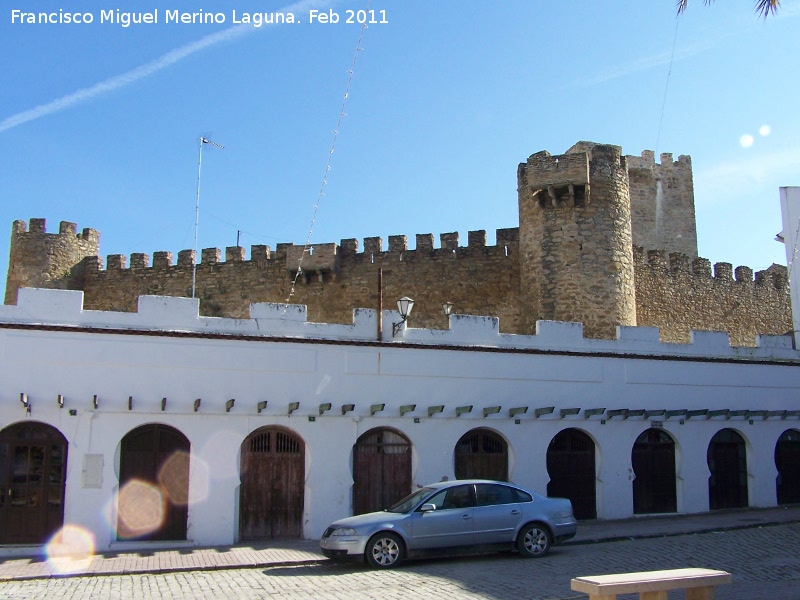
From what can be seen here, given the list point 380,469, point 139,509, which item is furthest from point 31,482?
point 380,469

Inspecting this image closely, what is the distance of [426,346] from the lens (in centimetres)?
1722

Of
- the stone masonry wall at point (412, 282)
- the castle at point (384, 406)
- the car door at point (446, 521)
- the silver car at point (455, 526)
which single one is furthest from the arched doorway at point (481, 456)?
the stone masonry wall at point (412, 282)

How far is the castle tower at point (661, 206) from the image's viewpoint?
3466 centimetres

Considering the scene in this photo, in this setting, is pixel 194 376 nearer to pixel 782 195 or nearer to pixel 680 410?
pixel 680 410

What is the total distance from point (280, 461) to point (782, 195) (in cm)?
1655

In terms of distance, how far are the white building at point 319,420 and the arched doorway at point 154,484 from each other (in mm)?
27

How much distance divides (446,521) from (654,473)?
25.3ft

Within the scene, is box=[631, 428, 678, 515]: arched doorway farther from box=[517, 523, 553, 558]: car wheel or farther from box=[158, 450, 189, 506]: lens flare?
box=[158, 450, 189, 506]: lens flare

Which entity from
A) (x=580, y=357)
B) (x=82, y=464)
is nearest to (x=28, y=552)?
(x=82, y=464)

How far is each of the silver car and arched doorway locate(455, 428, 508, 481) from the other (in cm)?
358

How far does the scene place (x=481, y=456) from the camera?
17.5 metres

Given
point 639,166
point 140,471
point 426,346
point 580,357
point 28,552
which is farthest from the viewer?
point 639,166

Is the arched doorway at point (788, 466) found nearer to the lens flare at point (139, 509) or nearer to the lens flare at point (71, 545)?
the lens flare at point (139, 509)

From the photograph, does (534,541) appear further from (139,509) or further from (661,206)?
(661,206)
